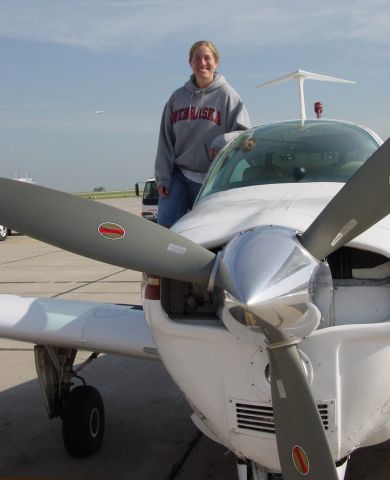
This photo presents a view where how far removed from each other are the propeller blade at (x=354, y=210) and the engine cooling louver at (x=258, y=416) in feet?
2.01

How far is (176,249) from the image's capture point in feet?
8.28

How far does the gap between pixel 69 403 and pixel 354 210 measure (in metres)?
2.57

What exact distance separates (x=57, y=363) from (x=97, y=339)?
74cm

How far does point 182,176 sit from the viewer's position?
480 cm

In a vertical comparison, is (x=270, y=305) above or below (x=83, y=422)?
above

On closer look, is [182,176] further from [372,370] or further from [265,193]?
[372,370]

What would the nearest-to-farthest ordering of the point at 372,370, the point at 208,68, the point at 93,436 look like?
the point at 372,370
the point at 93,436
the point at 208,68

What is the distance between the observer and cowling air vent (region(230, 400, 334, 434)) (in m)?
2.56

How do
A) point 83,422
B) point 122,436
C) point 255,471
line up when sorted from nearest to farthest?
point 255,471, point 83,422, point 122,436

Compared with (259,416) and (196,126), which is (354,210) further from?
(196,126)

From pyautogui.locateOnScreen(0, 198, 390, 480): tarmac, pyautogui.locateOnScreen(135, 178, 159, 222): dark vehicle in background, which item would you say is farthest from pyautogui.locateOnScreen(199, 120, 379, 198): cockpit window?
pyautogui.locateOnScreen(135, 178, 159, 222): dark vehicle in background

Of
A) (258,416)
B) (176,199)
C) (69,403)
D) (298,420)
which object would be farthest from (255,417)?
(176,199)

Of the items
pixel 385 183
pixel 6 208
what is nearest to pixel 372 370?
pixel 385 183

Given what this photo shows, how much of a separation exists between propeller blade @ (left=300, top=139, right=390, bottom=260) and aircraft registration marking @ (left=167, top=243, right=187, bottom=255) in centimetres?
43
